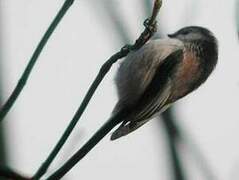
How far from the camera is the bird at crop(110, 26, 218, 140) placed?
122cm

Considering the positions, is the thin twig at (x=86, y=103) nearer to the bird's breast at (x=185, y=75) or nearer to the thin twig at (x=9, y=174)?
the thin twig at (x=9, y=174)

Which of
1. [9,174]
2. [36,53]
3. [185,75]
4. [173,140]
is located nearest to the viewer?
[9,174]

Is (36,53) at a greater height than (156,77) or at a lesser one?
greater

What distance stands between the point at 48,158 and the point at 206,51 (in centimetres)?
70

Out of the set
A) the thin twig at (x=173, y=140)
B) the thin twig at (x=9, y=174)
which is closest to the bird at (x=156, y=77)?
the thin twig at (x=173, y=140)

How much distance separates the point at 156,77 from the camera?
128 cm

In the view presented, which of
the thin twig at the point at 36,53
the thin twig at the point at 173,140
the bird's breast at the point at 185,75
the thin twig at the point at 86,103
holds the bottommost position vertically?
the thin twig at the point at 173,140

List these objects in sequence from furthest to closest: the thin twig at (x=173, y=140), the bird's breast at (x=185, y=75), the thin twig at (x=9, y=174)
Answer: the thin twig at (x=173, y=140) < the bird's breast at (x=185, y=75) < the thin twig at (x=9, y=174)

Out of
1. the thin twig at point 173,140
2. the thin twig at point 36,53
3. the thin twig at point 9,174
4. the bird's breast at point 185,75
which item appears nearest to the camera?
the thin twig at point 9,174

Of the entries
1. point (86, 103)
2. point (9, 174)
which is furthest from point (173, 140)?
point (9, 174)

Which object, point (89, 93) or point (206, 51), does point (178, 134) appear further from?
point (89, 93)

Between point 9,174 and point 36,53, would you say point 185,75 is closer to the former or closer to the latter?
point 36,53

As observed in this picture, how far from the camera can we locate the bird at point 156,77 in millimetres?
1225

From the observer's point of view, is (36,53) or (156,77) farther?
(156,77)
